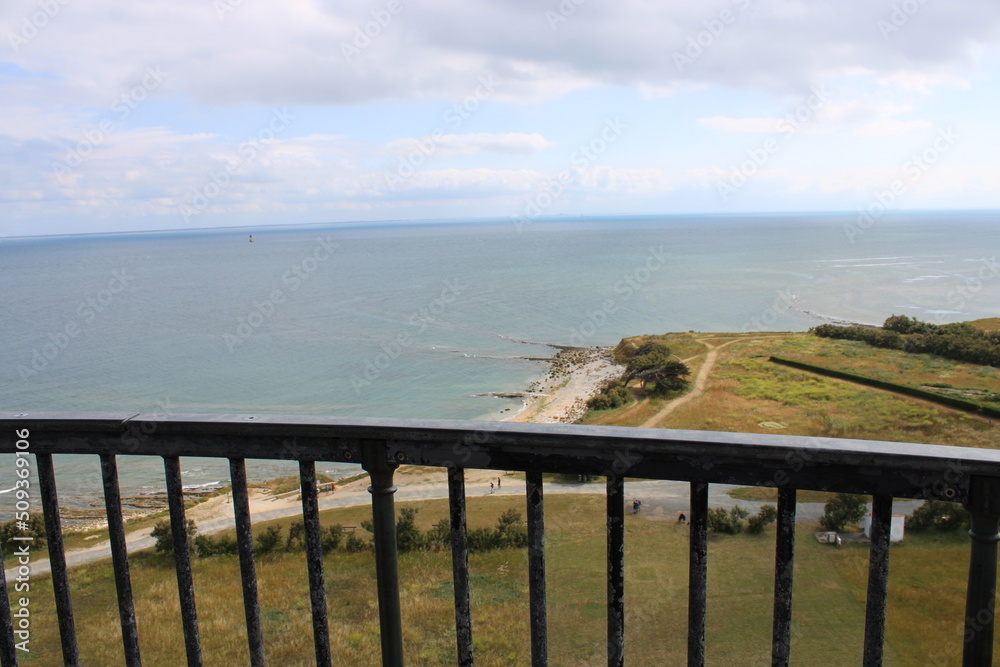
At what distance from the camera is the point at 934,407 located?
30.1 metres

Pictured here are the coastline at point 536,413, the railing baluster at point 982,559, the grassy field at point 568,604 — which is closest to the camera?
the railing baluster at point 982,559

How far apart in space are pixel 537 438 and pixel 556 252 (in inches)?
6831

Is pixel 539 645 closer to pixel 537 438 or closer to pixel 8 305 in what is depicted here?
pixel 537 438

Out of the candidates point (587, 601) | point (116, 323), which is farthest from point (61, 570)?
point (116, 323)

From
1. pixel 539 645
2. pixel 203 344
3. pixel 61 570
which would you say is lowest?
pixel 203 344

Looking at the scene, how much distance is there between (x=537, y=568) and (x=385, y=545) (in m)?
0.52

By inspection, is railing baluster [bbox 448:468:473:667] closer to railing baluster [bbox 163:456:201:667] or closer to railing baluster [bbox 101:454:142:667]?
railing baluster [bbox 163:456:201:667]

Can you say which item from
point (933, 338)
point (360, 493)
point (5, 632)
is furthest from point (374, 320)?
point (5, 632)

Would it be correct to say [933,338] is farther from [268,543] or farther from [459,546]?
[459,546]

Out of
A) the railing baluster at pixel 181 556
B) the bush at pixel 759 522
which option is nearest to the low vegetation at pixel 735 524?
the bush at pixel 759 522

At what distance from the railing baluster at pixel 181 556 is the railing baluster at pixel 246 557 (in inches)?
7.1

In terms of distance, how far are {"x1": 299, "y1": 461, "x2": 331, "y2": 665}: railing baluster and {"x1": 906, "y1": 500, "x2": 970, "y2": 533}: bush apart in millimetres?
10864

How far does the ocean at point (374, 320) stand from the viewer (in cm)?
4206

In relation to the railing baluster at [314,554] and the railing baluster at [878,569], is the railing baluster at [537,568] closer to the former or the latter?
the railing baluster at [314,554]
